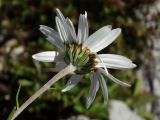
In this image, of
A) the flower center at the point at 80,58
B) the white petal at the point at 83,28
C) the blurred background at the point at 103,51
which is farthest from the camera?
the blurred background at the point at 103,51

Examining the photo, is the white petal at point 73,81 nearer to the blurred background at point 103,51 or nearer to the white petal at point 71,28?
the white petal at point 71,28

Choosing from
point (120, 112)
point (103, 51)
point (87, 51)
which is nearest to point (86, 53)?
point (87, 51)

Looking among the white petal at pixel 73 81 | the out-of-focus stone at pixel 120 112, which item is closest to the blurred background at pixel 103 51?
the out-of-focus stone at pixel 120 112

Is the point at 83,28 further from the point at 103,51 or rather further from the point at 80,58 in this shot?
the point at 103,51

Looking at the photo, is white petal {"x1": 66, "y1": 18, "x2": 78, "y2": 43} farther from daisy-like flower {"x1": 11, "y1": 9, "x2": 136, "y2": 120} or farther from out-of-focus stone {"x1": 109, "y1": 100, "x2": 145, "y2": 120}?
out-of-focus stone {"x1": 109, "y1": 100, "x2": 145, "y2": 120}

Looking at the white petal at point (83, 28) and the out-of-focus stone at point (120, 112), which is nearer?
the white petal at point (83, 28)

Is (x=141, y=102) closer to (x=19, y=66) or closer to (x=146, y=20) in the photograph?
(x=146, y=20)

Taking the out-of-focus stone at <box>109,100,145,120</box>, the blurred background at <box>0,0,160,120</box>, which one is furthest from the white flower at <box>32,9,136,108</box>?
the out-of-focus stone at <box>109,100,145,120</box>

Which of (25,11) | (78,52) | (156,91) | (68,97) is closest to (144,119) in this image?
(156,91)
